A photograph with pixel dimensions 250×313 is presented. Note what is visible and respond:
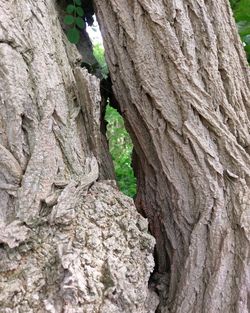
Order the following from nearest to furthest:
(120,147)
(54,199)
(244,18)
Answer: (54,199), (244,18), (120,147)

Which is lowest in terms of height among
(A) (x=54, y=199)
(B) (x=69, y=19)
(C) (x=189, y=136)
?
(A) (x=54, y=199)

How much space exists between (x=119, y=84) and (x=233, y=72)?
1.28 ft

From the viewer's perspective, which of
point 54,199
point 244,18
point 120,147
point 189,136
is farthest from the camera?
point 120,147

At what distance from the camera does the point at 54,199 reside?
1.34m

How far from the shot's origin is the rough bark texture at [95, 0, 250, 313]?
1505 mm

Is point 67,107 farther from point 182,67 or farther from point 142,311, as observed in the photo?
point 142,311

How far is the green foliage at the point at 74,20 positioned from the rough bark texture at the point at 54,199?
17cm

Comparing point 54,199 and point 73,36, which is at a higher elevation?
point 73,36

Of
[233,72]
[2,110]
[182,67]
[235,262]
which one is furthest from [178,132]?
[2,110]

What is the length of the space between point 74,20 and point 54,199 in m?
0.76

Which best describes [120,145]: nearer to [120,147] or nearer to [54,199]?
[120,147]

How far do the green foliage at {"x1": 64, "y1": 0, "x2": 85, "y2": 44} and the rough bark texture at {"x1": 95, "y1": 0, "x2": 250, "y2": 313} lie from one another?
0.12m

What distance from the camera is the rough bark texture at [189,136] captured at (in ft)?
4.94

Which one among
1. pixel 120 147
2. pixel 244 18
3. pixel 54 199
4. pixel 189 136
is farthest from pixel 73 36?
pixel 120 147
